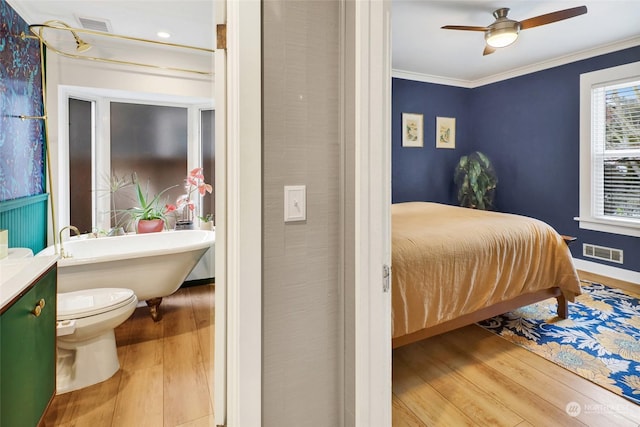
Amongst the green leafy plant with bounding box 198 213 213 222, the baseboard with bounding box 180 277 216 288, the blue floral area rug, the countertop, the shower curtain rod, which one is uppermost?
the shower curtain rod

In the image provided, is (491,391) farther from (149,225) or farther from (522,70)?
(522,70)

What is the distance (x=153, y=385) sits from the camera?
6.37 ft

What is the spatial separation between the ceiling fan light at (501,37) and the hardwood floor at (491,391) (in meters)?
2.45

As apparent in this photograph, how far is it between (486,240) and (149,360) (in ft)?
7.58

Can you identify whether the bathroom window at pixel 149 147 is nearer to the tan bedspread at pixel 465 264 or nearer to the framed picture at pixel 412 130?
the tan bedspread at pixel 465 264

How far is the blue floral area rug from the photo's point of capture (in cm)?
201

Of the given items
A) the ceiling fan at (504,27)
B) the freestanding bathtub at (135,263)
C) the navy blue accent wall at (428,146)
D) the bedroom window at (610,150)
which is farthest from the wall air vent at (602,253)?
the freestanding bathtub at (135,263)

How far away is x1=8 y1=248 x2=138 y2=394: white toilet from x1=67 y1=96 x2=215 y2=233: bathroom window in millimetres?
1499

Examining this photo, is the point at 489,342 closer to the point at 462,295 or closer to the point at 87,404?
the point at 462,295

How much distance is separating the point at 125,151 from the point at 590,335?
4239 mm

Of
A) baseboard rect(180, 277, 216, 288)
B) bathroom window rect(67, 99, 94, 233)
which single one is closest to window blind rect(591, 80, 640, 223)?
baseboard rect(180, 277, 216, 288)

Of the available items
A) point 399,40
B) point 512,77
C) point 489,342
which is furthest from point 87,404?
point 512,77

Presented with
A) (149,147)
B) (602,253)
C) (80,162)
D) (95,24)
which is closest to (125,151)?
(149,147)

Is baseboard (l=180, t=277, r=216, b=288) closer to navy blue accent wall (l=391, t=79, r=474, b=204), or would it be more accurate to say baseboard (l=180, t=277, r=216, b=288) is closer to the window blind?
navy blue accent wall (l=391, t=79, r=474, b=204)
